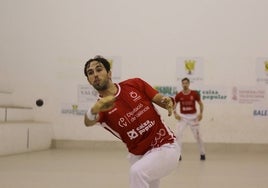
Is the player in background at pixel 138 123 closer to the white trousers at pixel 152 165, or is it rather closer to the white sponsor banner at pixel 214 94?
the white trousers at pixel 152 165

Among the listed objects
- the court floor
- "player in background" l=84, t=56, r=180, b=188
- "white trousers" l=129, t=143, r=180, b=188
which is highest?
"player in background" l=84, t=56, r=180, b=188

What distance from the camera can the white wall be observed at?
501 inches

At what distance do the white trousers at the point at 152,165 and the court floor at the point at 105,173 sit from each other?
2476 mm

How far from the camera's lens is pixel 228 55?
12750 mm

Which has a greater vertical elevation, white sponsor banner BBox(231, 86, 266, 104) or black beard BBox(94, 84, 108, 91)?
black beard BBox(94, 84, 108, 91)

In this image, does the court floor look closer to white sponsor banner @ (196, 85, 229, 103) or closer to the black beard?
the black beard

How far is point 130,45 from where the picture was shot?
43.1 ft

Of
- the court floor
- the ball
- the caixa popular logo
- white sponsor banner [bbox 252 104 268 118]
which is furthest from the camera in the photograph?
the ball

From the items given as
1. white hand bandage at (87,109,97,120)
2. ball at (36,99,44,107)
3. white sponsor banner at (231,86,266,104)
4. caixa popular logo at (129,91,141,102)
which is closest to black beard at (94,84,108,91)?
caixa popular logo at (129,91,141,102)

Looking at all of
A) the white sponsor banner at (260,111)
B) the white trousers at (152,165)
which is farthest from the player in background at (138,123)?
the white sponsor banner at (260,111)

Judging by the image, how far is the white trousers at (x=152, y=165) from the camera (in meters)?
3.41

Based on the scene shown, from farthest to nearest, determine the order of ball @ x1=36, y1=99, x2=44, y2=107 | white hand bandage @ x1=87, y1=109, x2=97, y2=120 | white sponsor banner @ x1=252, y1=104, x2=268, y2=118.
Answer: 1. ball @ x1=36, y1=99, x2=44, y2=107
2. white sponsor banner @ x1=252, y1=104, x2=268, y2=118
3. white hand bandage @ x1=87, y1=109, x2=97, y2=120

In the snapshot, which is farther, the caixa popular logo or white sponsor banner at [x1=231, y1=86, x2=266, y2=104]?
white sponsor banner at [x1=231, y1=86, x2=266, y2=104]

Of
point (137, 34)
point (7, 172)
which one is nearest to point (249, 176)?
point (7, 172)
